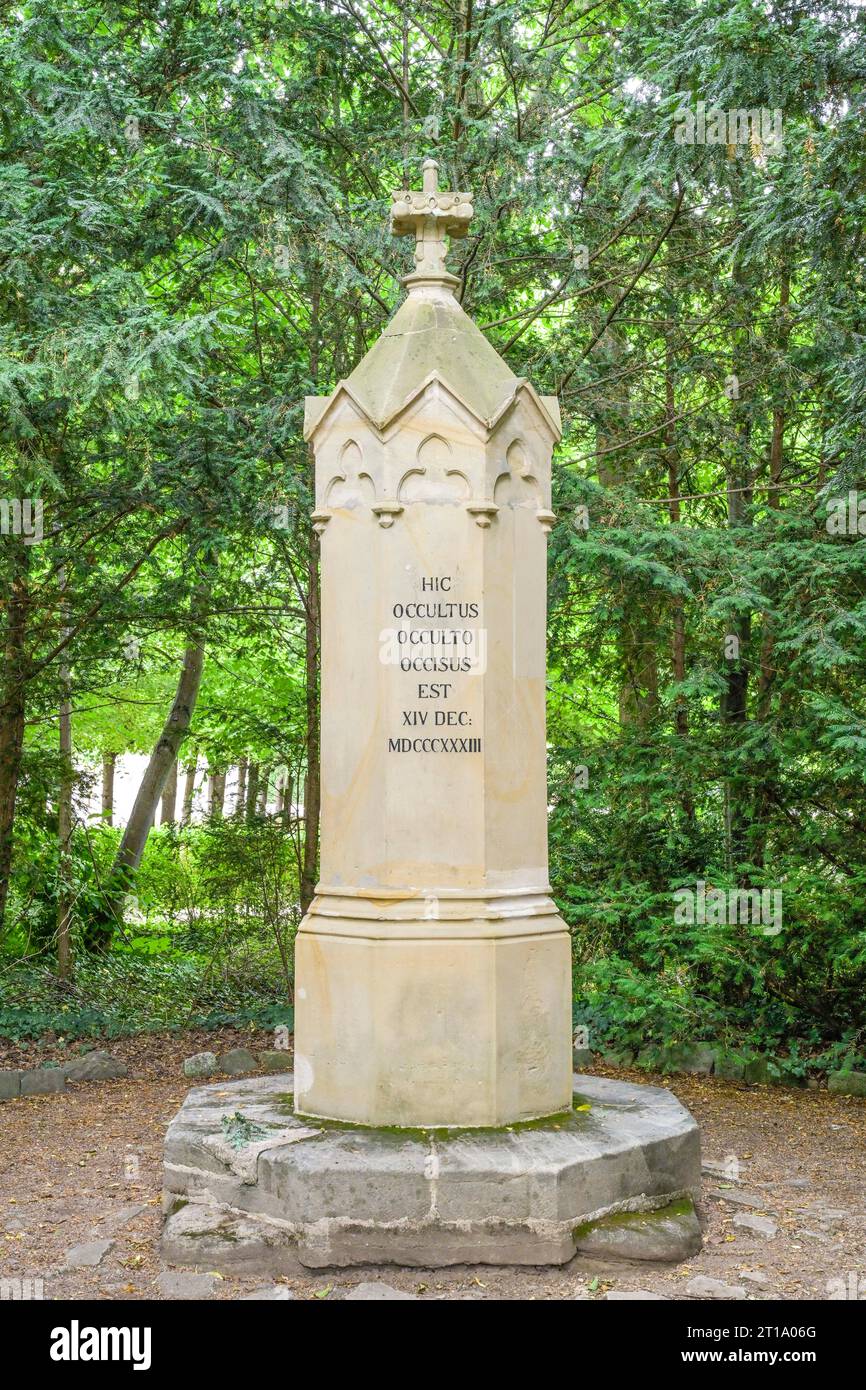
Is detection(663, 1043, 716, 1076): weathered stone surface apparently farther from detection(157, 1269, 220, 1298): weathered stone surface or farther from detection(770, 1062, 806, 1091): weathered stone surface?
detection(157, 1269, 220, 1298): weathered stone surface

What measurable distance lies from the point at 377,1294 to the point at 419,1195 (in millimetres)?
389

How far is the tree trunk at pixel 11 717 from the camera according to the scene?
1010cm

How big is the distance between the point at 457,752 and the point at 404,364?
5.96 ft

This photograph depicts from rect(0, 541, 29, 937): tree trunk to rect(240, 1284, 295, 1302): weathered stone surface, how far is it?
638cm

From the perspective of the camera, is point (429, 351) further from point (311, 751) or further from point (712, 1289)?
point (311, 751)

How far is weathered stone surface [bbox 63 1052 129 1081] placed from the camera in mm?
9000

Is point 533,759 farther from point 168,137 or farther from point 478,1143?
point 168,137

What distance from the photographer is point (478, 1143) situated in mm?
5164

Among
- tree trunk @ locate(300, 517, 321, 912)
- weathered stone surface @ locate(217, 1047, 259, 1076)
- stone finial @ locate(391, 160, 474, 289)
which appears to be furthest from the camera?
tree trunk @ locate(300, 517, 321, 912)

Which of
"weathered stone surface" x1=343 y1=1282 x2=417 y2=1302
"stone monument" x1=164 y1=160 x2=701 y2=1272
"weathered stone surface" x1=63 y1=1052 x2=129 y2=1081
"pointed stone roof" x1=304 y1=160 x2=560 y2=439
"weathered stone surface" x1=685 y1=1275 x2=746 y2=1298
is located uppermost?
"pointed stone roof" x1=304 y1=160 x2=560 y2=439

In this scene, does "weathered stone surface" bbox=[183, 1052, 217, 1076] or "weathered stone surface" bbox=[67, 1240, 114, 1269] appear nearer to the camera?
"weathered stone surface" bbox=[67, 1240, 114, 1269]

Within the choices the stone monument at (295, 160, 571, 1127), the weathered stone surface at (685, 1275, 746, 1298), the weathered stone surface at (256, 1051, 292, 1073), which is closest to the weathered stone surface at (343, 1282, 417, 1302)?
the stone monument at (295, 160, 571, 1127)

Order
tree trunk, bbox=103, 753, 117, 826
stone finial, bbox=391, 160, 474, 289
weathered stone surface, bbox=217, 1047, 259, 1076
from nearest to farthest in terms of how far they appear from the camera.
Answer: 1. stone finial, bbox=391, 160, 474, 289
2. weathered stone surface, bbox=217, 1047, 259, 1076
3. tree trunk, bbox=103, 753, 117, 826

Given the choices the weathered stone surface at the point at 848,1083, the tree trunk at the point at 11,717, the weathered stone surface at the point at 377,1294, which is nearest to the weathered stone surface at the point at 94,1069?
the tree trunk at the point at 11,717
